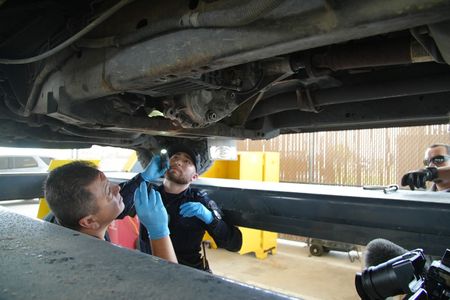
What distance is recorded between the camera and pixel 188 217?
1965mm

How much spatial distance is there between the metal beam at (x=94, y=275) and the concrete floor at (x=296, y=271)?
2.42m

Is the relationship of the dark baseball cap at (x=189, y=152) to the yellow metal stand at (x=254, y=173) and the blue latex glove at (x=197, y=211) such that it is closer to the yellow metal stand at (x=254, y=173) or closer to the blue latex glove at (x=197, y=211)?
the blue latex glove at (x=197, y=211)

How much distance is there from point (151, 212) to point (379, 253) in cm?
98

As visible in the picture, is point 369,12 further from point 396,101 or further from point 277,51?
point 396,101

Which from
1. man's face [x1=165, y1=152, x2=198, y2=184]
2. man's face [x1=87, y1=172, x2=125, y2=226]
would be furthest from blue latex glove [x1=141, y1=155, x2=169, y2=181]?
man's face [x1=87, y1=172, x2=125, y2=226]

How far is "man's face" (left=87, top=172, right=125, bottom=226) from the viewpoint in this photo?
1.22m

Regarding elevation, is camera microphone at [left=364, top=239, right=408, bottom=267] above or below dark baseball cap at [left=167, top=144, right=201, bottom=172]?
below

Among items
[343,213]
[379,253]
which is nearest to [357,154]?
[343,213]

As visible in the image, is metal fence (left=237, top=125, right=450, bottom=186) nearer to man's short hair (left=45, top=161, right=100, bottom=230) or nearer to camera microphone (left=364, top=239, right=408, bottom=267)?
camera microphone (left=364, top=239, right=408, bottom=267)

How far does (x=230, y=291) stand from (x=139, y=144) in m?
1.82

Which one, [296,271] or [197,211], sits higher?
[197,211]

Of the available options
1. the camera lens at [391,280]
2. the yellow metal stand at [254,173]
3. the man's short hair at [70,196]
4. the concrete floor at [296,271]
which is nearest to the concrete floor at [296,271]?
the concrete floor at [296,271]

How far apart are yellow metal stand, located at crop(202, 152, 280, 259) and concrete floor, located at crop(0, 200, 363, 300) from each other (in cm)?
13

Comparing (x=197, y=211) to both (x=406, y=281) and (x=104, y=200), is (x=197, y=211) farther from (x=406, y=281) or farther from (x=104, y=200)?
(x=406, y=281)
